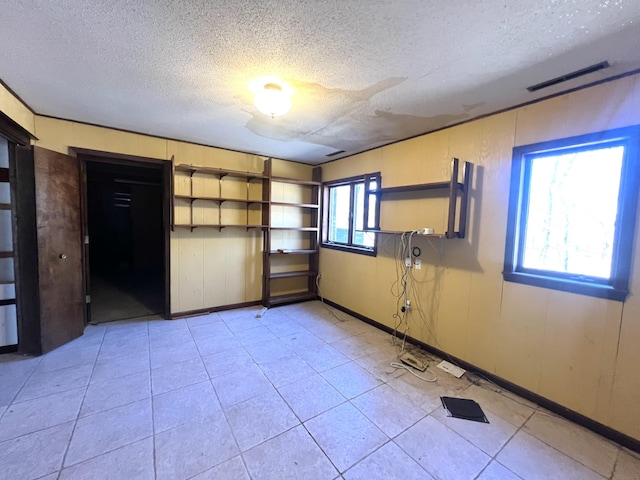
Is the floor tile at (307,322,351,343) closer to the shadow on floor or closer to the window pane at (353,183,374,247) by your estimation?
the window pane at (353,183,374,247)

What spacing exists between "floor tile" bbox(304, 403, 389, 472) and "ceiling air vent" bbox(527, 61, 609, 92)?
2.66 metres

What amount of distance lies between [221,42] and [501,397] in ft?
10.7

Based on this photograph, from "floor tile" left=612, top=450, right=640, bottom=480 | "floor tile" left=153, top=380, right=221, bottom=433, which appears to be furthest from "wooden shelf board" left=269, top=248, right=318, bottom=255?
"floor tile" left=612, top=450, right=640, bottom=480

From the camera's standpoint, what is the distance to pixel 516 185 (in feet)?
7.23

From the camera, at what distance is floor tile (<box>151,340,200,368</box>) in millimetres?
2529

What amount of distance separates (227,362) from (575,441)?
2.71 m

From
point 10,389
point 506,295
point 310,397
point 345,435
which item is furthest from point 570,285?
point 10,389

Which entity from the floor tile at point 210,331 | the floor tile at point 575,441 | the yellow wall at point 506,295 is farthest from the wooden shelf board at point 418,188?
the floor tile at point 210,331

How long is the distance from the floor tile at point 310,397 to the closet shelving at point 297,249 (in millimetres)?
2019

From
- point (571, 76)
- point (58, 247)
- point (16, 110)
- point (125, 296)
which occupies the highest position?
point (571, 76)

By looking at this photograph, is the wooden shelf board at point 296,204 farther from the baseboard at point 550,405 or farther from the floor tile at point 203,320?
the baseboard at point 550,405

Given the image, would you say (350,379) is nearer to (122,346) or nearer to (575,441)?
(575,441)

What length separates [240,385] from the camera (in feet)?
7.22

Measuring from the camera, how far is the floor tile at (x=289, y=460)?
1.45 meters
